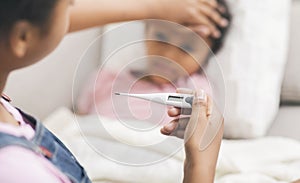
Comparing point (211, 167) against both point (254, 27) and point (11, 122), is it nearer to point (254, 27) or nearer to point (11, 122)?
point (11, 122)

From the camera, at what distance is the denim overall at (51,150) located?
38cm

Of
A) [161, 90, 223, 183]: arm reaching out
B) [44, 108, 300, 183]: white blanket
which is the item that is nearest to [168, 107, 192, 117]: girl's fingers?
[161, 90, 223, 183]: arm reaching out

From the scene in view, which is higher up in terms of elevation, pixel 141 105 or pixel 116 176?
pixel 141 105

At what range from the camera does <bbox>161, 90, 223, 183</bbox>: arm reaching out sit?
511 millimetres

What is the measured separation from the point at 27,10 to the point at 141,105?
0.23 meters

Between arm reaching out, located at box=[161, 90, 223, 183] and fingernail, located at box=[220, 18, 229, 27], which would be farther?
fingernail, located at box=[220, 18, 229, 27]

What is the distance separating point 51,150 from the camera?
419mm

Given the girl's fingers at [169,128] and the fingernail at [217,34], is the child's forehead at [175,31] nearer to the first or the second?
the girl's fingers at [169,128]

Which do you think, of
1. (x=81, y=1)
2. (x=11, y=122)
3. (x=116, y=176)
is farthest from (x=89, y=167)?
(x=11, y=122)

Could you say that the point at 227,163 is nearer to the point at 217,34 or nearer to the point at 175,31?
the point at 217,34

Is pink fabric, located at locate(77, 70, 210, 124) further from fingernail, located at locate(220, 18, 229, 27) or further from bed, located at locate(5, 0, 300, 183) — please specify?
fingernail, located at locate(220, 18, 229, 27)

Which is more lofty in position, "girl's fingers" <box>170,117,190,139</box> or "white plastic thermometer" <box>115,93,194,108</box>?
"white plastic thermometer" <box>115,93,194,108</box>

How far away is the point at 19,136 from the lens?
377 mm

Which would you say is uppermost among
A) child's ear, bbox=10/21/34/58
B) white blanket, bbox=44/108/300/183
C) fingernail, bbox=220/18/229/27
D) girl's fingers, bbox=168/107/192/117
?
child's ear, bbox=10/21/34/58
